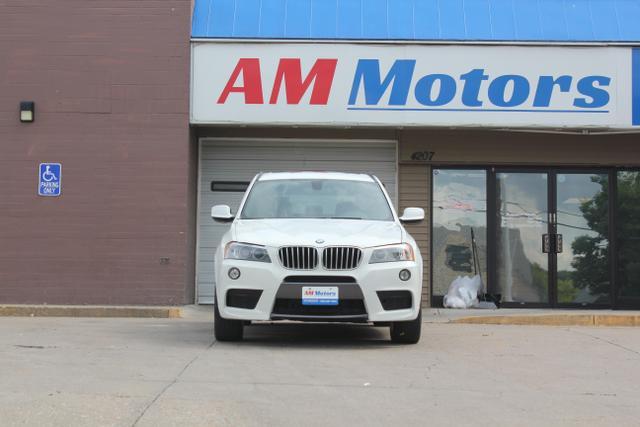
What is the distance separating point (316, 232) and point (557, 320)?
4727mm

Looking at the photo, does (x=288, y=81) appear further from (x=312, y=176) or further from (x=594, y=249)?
(x=594, y=249)

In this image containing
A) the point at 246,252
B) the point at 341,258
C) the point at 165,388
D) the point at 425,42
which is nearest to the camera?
the point at 165,388

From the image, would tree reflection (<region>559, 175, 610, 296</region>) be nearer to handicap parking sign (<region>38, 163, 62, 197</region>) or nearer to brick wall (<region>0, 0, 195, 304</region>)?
brick wall (<region>0, 0, 195, 304</region>)

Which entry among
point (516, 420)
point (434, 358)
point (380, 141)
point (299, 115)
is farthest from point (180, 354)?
point (380, 141)

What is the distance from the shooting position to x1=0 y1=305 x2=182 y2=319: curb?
11016 millimetres

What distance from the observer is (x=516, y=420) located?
5.12m

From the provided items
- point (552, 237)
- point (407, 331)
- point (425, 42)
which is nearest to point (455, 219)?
point (552, 237)

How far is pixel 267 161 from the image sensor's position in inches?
502

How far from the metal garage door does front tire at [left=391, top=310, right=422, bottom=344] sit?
4.74 metres

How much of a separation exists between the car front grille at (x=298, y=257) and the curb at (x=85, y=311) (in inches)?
160

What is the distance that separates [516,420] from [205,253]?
8.24m

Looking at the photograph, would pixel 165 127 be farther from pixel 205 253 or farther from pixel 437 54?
pixel 437 54

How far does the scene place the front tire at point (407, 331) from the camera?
8.00 m

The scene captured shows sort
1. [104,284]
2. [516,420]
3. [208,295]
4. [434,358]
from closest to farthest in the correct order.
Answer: [516,420]
[434,358]
[104,284]
[208,295]
